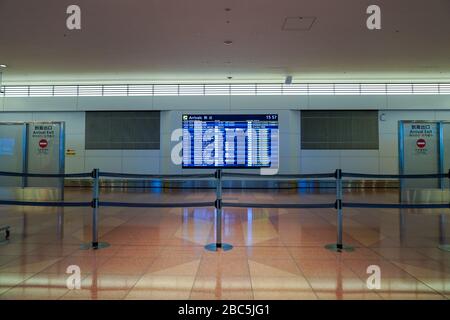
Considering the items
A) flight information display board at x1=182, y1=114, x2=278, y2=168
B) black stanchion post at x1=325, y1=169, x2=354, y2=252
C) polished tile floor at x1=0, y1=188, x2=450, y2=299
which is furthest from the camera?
flight information display board at x1=182, y1=114, x2=278, y2=168

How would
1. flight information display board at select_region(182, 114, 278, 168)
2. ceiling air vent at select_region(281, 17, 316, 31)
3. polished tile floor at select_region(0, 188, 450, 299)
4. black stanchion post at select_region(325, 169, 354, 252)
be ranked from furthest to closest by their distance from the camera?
flight information display board at select_region(182, 114, 278, 168), ceiling air vent at select_region(281, 17, 316, 31), black stanchion post at select_region(325, 169, 354, 252), polished tile floor at select_region(0, 188, 450, 299)

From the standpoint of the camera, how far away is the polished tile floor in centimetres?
319

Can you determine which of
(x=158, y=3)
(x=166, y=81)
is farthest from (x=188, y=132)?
(x=158, y=3)

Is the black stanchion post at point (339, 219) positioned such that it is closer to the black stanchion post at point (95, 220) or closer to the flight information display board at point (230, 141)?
the black stanchion post at point (95, 220)

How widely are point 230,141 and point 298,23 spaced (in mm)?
6498

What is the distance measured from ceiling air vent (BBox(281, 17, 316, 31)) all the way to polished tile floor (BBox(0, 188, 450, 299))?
477cm

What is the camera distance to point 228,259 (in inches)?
168

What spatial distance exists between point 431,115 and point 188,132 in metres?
10.7

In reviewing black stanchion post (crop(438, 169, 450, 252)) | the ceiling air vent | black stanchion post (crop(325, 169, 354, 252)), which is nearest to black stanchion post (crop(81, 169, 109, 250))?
black stanchion post (crop(325, 169, 354, 252))

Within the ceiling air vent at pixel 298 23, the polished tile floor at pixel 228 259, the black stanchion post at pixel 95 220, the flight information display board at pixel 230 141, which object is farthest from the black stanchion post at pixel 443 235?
the flight information display board at pixel 230 141

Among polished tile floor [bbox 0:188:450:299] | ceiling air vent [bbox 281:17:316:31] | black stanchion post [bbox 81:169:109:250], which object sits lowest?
polished tile floor [bbox 0:188:450:299]

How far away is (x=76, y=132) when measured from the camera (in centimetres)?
1433

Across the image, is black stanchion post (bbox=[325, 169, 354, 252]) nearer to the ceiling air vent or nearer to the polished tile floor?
the polished tile floor
